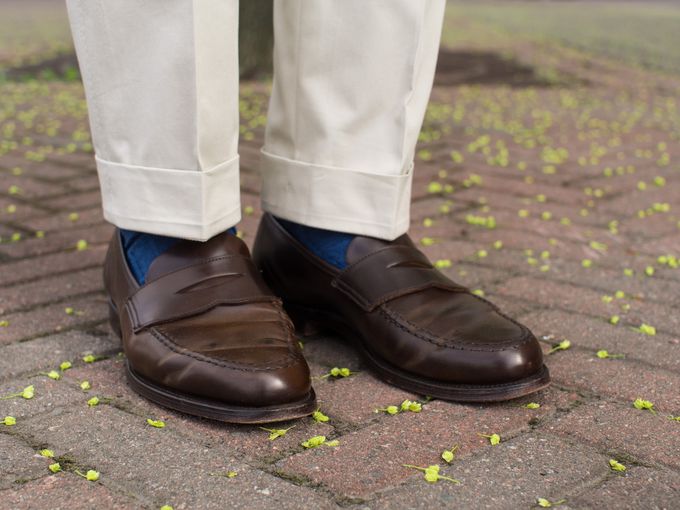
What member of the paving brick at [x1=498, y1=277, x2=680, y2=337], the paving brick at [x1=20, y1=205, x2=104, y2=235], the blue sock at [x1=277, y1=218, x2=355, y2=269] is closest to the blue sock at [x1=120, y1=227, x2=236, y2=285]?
the blue sock at [x1=277, y1=218, x2=355, y2=269]

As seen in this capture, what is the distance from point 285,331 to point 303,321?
31cm

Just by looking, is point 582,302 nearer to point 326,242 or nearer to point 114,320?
point 326,242

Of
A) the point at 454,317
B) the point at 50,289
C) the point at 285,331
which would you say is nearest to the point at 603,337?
the point at 454,317

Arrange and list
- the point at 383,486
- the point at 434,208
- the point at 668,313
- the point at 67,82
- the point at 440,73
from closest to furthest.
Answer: the point at 383,486, the point at 668,313, the point at 434,208, the point at 67,82, the point at 440,73

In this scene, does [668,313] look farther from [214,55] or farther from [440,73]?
[440,73]

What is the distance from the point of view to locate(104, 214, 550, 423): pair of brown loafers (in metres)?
1.55

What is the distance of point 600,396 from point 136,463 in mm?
872

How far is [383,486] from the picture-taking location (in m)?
1.37

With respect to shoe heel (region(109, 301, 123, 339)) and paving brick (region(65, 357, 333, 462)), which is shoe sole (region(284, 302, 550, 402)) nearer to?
paving brick (region(65, 357, 333, 462))

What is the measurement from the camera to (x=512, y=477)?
140cm

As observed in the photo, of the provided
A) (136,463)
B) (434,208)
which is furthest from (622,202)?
(136,463)

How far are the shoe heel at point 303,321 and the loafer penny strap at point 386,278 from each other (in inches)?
5.7

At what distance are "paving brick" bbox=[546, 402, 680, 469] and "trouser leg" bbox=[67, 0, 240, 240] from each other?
2.45ft

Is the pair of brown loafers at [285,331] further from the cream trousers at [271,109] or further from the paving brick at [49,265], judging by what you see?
the paving brick at [49,265]
